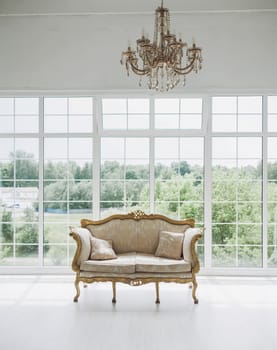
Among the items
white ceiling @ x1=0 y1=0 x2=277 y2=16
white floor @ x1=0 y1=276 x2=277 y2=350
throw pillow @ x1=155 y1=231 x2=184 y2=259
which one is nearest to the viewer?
white floor @ x1=0 y1=276 x2=277 y2=350

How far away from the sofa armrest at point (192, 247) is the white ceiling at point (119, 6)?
3.13 metres

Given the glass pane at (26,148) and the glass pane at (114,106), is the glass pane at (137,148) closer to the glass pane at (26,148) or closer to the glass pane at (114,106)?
the glass pane at (114,106)

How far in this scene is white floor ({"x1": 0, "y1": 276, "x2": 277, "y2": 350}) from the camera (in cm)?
362

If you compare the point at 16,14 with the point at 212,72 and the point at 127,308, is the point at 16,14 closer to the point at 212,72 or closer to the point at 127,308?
the point at 212,72

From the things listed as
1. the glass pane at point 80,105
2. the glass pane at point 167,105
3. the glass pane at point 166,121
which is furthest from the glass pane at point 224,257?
the glass pane at point 80,105

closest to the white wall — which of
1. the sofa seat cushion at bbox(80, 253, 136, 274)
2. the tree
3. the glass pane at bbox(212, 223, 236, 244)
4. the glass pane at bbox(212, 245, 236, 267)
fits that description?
the tree

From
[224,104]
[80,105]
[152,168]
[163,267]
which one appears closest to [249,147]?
[224,104]

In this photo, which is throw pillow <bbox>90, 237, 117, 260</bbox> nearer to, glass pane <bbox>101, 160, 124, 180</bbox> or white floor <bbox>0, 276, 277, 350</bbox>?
white floor <bbox>0, 276, 277, 350</bbox>

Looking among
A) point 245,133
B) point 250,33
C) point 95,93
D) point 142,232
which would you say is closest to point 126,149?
point 95,93

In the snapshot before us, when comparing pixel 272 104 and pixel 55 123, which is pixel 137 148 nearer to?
pixel 55 123

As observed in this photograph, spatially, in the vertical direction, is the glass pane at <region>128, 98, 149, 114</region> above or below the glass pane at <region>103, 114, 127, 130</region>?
above

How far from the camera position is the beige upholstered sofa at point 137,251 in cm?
472

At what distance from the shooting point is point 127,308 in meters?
4.57

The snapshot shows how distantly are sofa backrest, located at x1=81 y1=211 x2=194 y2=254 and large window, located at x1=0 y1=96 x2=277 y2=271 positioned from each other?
64 centimetres
